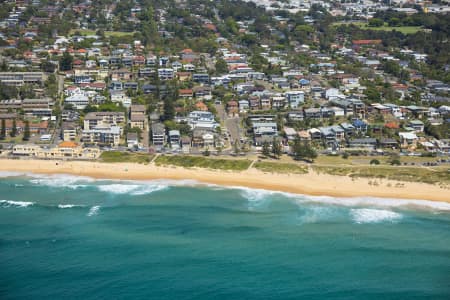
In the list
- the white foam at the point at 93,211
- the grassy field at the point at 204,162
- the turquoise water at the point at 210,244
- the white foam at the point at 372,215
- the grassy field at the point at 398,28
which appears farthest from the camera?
the grassy field at the point at 398,28

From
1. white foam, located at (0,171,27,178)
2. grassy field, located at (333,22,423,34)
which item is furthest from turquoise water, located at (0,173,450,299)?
grassy field, located at (333,22,423,34)

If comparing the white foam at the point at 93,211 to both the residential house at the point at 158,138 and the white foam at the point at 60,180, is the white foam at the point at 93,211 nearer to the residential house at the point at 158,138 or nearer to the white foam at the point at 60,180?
the white foam at the point at 60,180

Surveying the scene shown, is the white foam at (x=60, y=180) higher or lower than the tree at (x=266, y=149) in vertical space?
lower

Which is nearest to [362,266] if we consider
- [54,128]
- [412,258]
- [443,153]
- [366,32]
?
[412,258]

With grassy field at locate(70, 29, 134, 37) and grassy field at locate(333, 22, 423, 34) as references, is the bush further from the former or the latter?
grassy field at locate(333, 22, 423, 34)

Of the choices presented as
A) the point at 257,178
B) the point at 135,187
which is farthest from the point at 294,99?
the point at 135,187

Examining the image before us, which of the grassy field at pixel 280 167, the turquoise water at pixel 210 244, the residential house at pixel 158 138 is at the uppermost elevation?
the residential house at pixel 158 138

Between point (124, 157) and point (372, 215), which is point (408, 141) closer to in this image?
point (372, 215)

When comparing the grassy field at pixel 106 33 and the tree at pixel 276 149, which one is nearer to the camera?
the tree at pixel 276 149

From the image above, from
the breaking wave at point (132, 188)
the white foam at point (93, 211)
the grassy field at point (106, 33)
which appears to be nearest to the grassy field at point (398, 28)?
the grassy field at point (106, 33)

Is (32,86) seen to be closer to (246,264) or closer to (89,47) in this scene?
(89,47)
